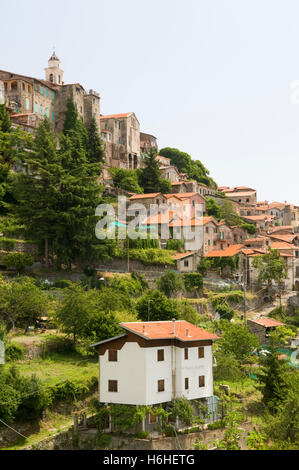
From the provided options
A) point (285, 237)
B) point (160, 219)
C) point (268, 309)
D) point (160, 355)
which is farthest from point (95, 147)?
point (160, 355)

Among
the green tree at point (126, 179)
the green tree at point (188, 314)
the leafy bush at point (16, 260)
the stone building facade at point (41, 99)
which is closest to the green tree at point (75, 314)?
A: the green tree at point (188, 314)

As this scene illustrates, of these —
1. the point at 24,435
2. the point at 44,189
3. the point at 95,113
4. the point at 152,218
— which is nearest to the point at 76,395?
the point at 24,435

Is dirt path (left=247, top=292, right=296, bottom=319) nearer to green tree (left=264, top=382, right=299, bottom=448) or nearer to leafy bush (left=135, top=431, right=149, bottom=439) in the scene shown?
green tree (left=264, top=382, right=299, bottom=448)

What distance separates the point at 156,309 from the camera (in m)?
44.5

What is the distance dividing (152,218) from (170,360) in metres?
35.2

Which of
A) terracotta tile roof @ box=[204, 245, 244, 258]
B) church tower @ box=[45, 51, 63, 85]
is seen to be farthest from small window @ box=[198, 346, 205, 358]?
church tower @ box=[45, 51, 63, 85]

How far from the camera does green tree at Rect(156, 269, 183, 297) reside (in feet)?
179

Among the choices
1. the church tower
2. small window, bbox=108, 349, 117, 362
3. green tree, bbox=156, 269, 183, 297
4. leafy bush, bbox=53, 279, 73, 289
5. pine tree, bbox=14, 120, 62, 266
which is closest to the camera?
small window, bbox=108, 349, 117, 362

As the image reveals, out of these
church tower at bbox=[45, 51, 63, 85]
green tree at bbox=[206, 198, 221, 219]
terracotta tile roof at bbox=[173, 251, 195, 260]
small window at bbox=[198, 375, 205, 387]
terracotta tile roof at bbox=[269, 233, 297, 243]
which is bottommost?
small window at bbox=[198, 375, 205, 387]

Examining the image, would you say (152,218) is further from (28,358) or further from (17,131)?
(28,358)

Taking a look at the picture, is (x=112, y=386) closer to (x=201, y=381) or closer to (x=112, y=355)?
(x=112, y=355)

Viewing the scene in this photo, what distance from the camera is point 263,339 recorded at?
53094 mm

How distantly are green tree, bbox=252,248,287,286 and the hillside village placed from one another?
16 cm

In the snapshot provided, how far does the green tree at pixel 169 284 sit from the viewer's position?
179ft
